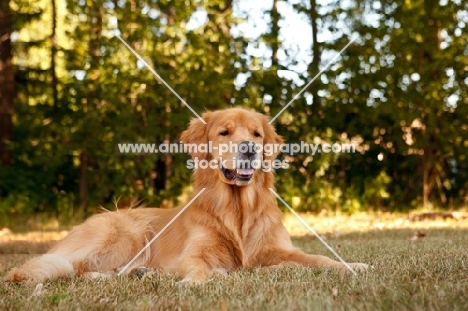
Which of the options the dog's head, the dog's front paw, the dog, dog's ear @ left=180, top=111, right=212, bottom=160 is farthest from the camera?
dog's ear @ left=180, top=111, right=212, bottom=160

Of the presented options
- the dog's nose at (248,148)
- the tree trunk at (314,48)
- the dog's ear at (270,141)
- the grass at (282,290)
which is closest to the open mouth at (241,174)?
the dog's nose at (248,148)

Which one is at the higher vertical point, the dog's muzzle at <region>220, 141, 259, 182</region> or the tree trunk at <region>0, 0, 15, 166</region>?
the tree trunk at <region>0, 0, 15, 166</region>

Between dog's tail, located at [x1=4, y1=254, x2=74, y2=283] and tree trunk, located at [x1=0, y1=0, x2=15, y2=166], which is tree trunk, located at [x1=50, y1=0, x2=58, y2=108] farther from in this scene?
dog's tail, located at [x1=4, y1=254, x2=74, y2=283]

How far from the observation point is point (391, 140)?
11.2m

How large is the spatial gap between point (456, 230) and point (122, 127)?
5882 millimetres

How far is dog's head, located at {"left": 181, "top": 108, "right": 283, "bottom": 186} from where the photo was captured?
4.35 meters

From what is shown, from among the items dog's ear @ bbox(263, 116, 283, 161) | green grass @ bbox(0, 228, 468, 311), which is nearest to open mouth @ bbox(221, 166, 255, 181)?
dog's ear @ bbox(263, 116, 283, 161)

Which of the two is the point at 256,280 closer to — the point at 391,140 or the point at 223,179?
the point at 223,179

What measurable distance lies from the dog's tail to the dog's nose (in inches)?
56.6

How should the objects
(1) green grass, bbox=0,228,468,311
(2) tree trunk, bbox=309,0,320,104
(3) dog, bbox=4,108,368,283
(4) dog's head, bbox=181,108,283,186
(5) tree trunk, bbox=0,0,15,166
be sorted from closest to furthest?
(1) green grass, bbox=0,228,468,311 < (3) dog, bbox=4,108,368,283 < (4) dog's head, bbox=181,108,283,186 < (2) tree trunk, bbox=309,0,320,104 < (5) tree trunk, bbox=0,0,15,166

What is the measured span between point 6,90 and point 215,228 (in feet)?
27.5

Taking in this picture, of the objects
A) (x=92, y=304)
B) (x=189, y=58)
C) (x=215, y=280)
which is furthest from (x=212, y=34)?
(x=92, y=304)

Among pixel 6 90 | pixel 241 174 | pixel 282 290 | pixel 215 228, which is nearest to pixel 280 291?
pixel 282 290

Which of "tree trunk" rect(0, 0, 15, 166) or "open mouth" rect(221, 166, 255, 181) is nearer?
"open mouth" rect(221, 166, 255, 181)
